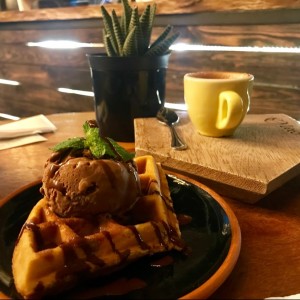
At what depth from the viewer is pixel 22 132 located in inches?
48.4

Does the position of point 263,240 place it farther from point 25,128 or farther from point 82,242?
point 25,128

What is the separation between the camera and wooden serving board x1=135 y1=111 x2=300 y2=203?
735mm

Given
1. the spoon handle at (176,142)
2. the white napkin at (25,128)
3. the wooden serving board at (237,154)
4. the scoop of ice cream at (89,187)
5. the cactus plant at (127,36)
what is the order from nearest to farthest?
the scoop of ice cream at (89,187) < the wooden serving board at (237,154) < the spoon handle at (176,142) < the cactus plant at (127,36) < the white napkin at (25,128)

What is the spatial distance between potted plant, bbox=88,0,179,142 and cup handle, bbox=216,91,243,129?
10.9 inches

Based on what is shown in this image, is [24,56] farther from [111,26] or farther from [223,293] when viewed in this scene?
[223,293]

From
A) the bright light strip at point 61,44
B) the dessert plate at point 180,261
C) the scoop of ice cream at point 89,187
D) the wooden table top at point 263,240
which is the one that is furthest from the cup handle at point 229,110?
the bright light strip at point 61,44

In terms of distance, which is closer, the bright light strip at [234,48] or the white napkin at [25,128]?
the white napkin at [25,128]

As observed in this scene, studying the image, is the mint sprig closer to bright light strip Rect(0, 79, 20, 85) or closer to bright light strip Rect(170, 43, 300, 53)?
bright light strip Rect(170, 43, 300, 53)

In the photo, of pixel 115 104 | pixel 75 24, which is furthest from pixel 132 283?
pixel 75 24

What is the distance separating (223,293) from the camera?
1.61ft

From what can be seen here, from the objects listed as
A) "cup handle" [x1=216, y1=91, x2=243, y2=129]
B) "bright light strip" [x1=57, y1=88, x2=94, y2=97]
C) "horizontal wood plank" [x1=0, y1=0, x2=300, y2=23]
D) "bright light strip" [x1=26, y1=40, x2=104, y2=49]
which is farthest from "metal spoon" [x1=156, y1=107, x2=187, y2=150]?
"bright light strip" [x1=57, y1=88, x2=94, y2=97]

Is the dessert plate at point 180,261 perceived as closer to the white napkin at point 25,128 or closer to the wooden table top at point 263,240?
the wooden table top at point 263,240

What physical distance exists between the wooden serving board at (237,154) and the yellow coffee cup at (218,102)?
3 centimetres

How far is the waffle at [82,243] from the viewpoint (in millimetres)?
452
